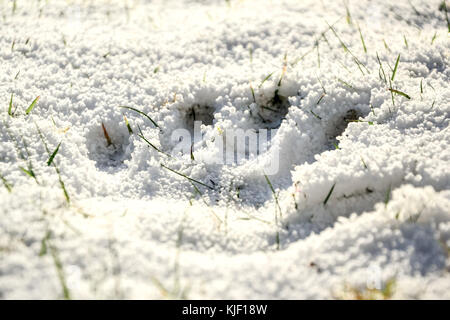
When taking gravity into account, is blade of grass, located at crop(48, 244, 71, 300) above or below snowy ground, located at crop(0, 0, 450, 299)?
below

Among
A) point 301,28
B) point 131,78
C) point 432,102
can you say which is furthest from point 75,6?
point 432,102

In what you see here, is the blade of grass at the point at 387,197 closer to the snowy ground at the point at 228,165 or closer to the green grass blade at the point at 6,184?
the snowy ground at the point at 228,165

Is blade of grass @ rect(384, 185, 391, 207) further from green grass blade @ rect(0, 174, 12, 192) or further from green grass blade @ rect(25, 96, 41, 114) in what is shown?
green grass blade @ rect(25, 96, 41, 114)

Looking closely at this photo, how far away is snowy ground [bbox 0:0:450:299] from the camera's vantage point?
106 centimetres

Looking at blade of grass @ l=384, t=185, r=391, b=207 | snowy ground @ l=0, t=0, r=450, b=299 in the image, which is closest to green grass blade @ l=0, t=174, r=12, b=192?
snowy ground @ l=0, t=0, r=450, b=299

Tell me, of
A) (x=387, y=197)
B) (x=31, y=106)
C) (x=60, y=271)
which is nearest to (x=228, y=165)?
(x=387, y=197)

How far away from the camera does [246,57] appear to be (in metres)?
1.93

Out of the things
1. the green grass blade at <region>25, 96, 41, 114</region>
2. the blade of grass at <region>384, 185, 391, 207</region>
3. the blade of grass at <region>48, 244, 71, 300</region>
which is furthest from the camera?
the green grass blade at <region>25, 96, 41, 114</region>

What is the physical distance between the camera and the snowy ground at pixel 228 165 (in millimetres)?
1062

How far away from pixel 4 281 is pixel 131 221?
0.37 m

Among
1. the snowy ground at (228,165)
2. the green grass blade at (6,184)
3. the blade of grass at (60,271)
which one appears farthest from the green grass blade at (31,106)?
the blade of grass at (60,271)

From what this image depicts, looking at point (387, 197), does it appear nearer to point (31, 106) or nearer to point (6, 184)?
point (6, 184)

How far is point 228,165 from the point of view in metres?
1.52
